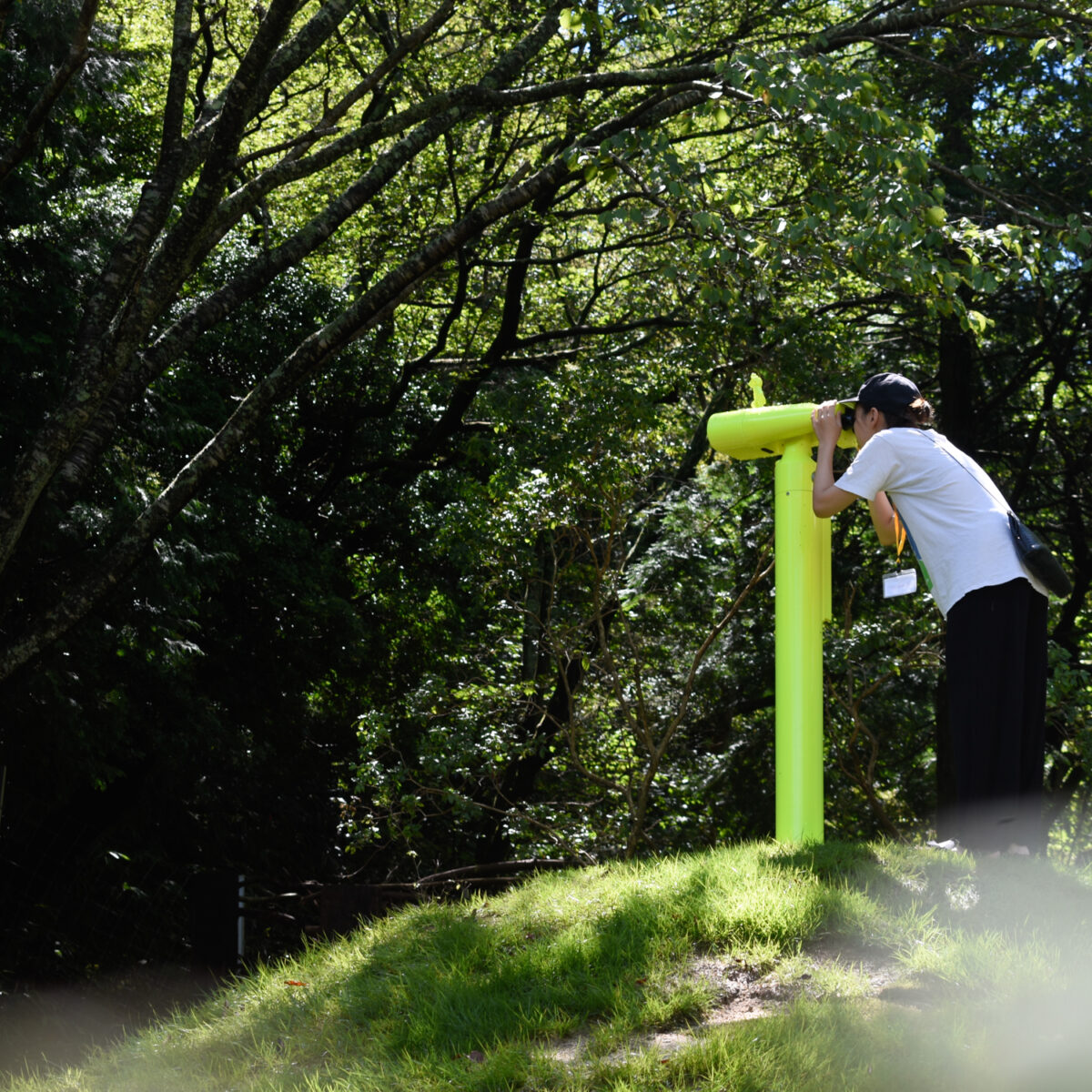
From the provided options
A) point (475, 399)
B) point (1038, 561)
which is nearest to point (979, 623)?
point (1038, 561)

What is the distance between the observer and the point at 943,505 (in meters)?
3.78

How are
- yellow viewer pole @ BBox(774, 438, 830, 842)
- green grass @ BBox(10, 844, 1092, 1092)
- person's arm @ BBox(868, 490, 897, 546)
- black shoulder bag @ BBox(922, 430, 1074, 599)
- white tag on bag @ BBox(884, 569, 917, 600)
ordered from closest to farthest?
1. green grass @ BBox(10, 844, 1092, 1092)
2. black shoulder bag @ BBox(922, 430, 1074, 599)
3. white tag on bag @ BBox(884, 569, 917, 600)
4. person's arm @ BBox(868, 490, 897, 546)
5. yellow viewer pole @ BBox(774, 438, 830, 842)

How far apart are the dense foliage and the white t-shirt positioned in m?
2.49

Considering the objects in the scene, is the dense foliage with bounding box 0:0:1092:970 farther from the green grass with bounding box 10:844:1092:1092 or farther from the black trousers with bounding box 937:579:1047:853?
the black trousers with bounding box 937:579:1047:853

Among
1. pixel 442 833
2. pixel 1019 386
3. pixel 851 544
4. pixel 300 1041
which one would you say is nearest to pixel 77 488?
pixel 300 1041

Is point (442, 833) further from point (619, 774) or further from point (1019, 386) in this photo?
point (1019, 386)

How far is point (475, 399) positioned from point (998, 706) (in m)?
10.4

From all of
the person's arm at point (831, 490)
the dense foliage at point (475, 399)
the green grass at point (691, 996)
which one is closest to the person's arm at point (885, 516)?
the person's arm at point (831, 490)

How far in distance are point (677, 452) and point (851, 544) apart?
96.1 inches

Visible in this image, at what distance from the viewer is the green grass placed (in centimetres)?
278

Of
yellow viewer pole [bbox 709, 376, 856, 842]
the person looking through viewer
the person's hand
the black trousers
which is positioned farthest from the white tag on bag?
the person's hand

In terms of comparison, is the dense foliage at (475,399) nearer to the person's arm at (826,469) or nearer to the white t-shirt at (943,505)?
the person's arm at (826,469)

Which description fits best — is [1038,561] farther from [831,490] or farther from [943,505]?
[831,490]

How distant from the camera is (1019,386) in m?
12.5
